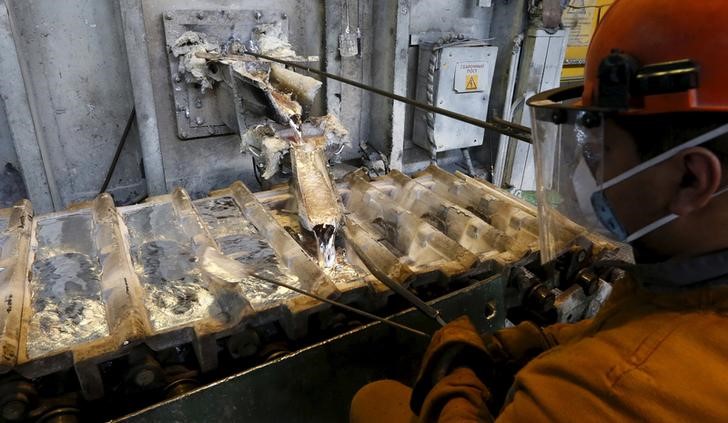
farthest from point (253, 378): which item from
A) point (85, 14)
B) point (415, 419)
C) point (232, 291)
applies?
point (85, 14)

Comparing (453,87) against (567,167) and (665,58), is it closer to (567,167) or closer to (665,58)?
(567,167)

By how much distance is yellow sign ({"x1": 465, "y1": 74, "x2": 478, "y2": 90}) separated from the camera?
10.9ft

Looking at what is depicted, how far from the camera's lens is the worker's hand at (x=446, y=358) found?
127 cm

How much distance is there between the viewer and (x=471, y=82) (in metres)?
3.34

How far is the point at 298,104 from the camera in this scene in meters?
2.15

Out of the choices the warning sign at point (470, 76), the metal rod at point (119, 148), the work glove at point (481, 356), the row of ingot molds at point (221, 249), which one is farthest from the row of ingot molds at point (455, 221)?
the metal rod at point (119, 148)

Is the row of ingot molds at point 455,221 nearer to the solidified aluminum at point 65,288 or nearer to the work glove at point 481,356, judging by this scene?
the work glove at point 481,356

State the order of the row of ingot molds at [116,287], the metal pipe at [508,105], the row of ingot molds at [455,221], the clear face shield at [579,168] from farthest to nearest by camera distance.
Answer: the metal pipe at [508,105] → the row of ingot molds at [455,221] → the row of ingot molds at [116,287] → the clear face shield at [579,168]

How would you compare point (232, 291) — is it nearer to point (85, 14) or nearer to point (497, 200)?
point (497, 200)

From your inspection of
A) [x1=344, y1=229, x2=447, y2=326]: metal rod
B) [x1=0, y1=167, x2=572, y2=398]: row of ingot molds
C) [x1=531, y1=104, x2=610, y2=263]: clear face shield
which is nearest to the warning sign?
[x1=0, y1=167, x2=572, y2=398]: row of ingot molds

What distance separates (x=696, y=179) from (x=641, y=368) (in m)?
0.32

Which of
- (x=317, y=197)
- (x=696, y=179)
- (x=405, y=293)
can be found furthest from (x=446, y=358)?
(x=317, y=197)

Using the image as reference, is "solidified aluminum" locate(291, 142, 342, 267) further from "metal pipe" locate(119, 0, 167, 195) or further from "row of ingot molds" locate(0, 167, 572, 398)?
"metal pipe" locate(119, 0, 167, 195)

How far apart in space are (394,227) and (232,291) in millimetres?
909
